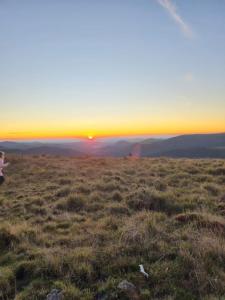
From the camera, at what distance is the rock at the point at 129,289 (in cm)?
469

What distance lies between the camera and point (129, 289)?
4836 millimetres

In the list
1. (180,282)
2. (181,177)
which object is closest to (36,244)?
(180,282)

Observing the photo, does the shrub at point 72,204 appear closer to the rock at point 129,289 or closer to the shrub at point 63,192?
the shrub at point 63,192

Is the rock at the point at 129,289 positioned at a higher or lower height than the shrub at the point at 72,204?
higher

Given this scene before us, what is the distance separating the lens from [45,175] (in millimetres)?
19406

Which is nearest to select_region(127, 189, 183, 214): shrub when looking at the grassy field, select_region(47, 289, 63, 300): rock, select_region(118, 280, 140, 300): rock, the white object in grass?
the grassy field

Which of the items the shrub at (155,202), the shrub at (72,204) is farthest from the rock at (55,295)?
the shrub at (72,204)

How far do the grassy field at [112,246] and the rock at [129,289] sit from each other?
56 mm

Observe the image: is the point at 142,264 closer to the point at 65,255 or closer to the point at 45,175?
the point at 65,255

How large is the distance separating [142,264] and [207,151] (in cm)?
16722

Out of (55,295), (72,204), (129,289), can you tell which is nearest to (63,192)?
(72,204)

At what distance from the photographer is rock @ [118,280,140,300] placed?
4.69 metres

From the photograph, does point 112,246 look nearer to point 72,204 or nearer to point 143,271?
point 143,271

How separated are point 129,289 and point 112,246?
1.64m
